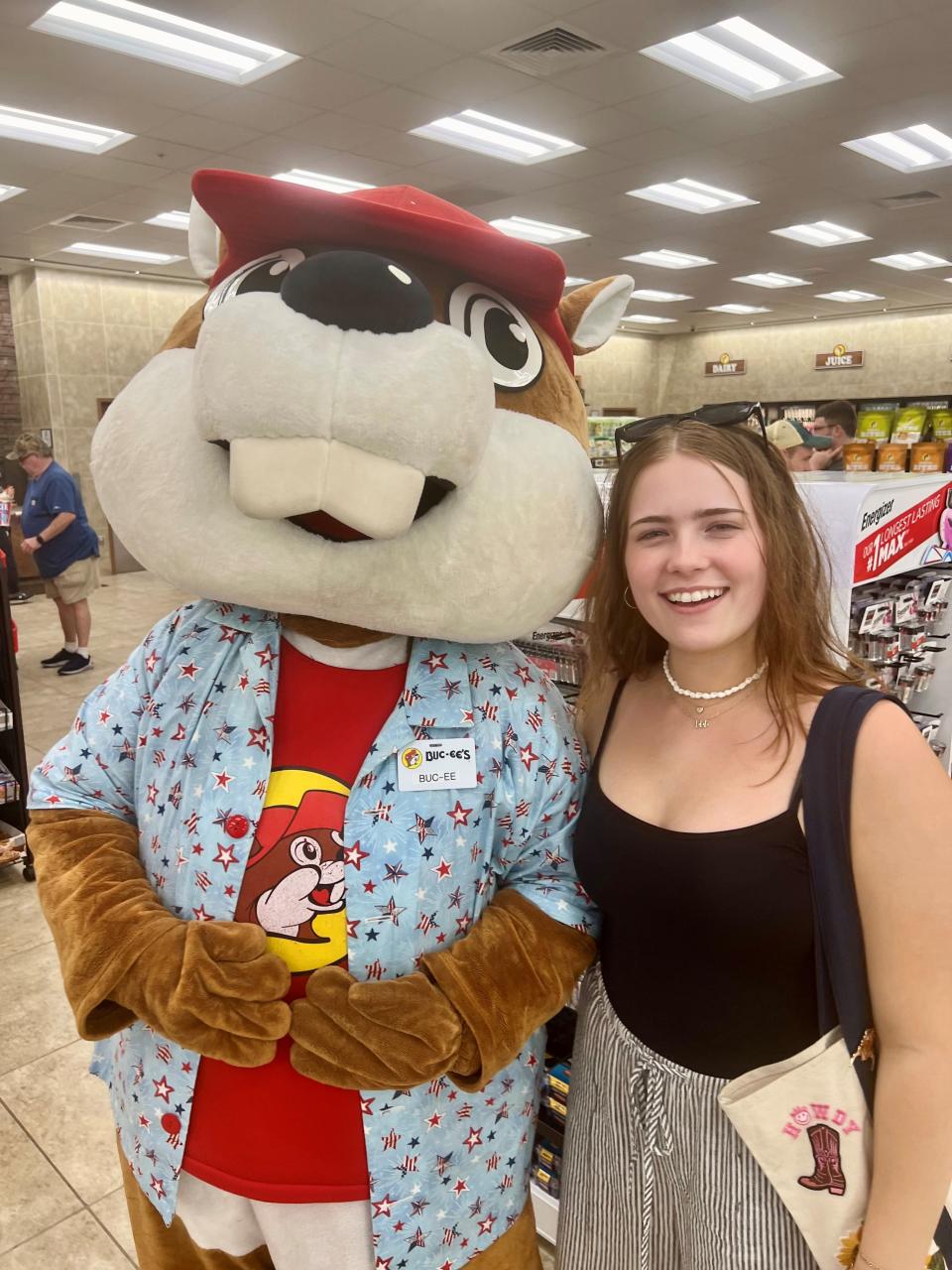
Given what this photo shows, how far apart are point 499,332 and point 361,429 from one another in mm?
288

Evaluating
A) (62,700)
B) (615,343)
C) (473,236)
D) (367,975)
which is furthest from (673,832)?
(615,343)

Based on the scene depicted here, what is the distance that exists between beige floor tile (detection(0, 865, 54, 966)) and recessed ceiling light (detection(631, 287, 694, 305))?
11845mm

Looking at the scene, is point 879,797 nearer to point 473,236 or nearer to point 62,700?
point 473,236

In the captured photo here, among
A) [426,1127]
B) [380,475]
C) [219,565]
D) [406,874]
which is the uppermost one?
[380,475]

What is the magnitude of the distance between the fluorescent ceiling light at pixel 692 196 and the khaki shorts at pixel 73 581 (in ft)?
17.6

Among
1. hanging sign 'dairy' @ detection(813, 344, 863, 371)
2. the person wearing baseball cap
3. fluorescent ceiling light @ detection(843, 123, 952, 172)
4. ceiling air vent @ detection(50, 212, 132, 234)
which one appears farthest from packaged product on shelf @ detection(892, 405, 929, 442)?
hanging sign 'dairy' @ detection(813, 344, 863, 371)

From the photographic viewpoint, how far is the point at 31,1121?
229 centimetres

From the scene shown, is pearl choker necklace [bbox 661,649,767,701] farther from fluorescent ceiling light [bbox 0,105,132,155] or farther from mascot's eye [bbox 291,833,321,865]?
fluorescent ceiling light [bbox 0,105,132,155]

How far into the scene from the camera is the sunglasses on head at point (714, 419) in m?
1.20

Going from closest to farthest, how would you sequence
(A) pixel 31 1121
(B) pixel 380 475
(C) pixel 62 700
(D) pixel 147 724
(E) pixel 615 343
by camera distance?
(B) pixel 380 475 < (D) pixel 147 724 < (A) pixel 31 1121 < (C) pixel 62 700 < (E) pixel 615 343

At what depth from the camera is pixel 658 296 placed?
13805 mm

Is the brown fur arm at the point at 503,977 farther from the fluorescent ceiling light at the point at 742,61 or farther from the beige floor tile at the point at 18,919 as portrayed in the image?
the fluorescent ceiling light at the point at 742,61

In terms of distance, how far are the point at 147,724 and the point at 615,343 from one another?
707 inches

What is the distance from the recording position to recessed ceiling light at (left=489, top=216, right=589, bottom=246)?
901 centimetres
